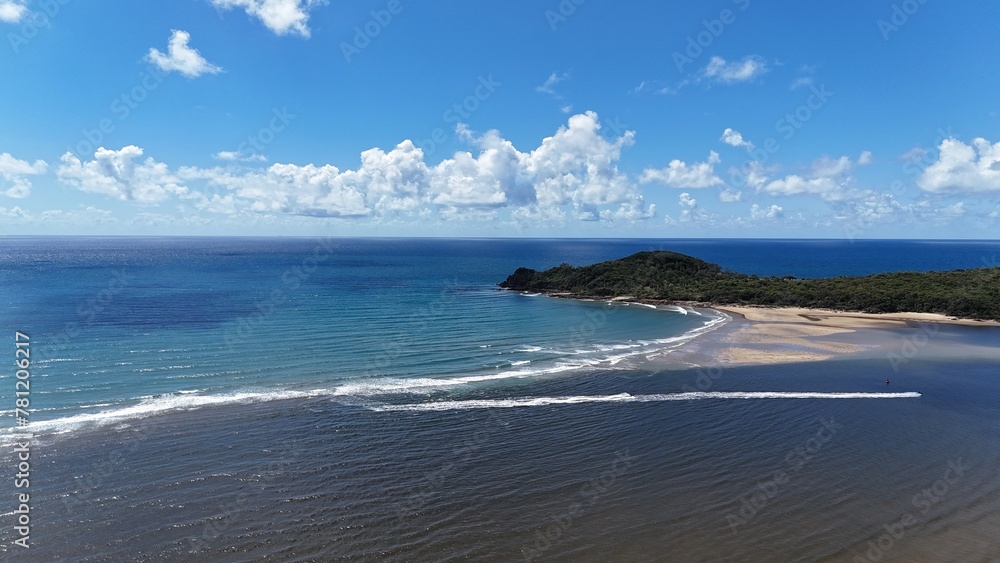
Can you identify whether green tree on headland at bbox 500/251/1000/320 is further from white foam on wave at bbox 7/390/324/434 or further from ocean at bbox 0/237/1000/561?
white foam on wave at bbox 7/390/324/434

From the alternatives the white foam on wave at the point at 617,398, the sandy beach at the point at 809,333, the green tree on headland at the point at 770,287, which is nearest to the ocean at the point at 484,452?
the white foam on wave at the point at 617,398
